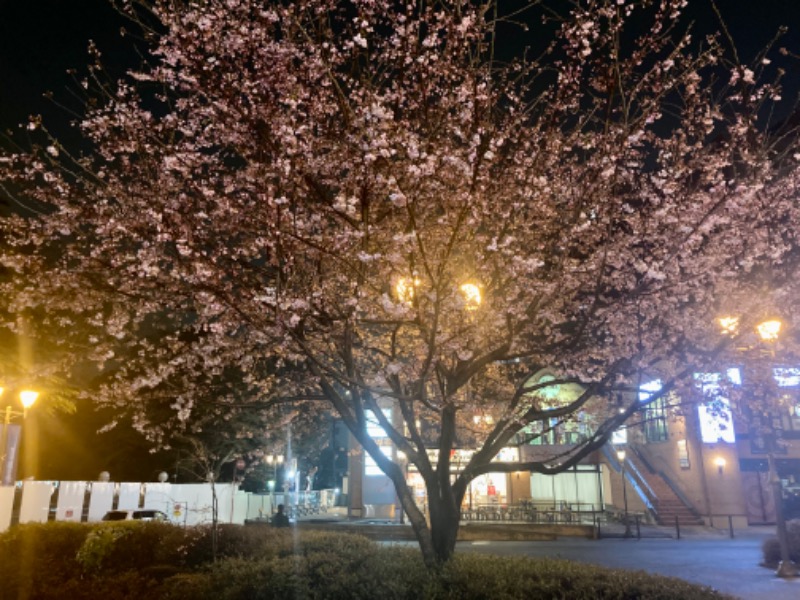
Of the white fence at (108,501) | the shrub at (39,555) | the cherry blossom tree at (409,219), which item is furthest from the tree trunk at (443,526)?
the white fence at (108,501)

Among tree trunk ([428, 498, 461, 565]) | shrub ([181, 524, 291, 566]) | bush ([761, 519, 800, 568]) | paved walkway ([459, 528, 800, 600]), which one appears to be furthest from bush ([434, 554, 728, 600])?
bush ([761, 519, 800, 568])

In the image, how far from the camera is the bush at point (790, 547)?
17.6m

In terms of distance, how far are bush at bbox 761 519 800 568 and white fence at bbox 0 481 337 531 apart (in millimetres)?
17059

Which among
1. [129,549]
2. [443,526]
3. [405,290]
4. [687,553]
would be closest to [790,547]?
[687,553]

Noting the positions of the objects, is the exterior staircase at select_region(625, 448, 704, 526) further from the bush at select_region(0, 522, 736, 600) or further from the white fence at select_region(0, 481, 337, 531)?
the bush at select_region(0, 522, 736, 600)

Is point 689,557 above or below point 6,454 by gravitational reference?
below

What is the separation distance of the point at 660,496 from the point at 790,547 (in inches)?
699

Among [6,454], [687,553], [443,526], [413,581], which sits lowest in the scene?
[687,553]

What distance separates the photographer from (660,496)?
34.6 meters

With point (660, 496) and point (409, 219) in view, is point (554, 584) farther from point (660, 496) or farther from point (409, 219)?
point (660, 496)

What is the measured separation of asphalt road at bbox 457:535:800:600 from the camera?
49.4 feet

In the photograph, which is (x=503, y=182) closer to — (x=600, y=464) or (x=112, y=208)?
(x=112, y=208)

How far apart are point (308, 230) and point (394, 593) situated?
200 inches

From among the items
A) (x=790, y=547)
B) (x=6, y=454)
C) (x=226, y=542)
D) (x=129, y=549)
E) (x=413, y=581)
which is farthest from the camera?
(x=790, y=547)
